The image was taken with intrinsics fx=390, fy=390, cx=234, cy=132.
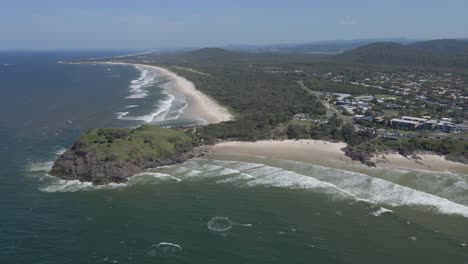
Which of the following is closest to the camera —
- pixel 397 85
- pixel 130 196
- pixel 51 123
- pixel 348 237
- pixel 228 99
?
pixel 348 237

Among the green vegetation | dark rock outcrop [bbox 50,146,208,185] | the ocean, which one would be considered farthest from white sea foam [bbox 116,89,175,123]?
dark rock outcrop [bbox 50,146,208,185]

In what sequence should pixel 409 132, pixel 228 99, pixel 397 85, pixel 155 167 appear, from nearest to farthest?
1. pixel 155 167
2. pixel 409 132
3. pixel 228 99
4. pixel 397 85

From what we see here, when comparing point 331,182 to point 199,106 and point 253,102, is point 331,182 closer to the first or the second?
point 253,102

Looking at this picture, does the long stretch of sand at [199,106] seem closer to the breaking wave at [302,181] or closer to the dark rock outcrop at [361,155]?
the breaking wave at [302,181]

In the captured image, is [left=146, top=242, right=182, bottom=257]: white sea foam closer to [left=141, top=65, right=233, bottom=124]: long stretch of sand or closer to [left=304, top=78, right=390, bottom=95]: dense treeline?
[left=141, top=65, right=233, bottom=124]: long stretch of sand

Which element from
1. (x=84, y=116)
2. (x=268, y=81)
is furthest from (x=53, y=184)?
(x=268, y=81)

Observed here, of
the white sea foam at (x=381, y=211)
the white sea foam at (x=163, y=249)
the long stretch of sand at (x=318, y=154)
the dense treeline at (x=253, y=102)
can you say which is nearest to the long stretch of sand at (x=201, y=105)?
the dense treeline at (x=253, y=102)

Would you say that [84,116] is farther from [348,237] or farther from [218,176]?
[348,237]
